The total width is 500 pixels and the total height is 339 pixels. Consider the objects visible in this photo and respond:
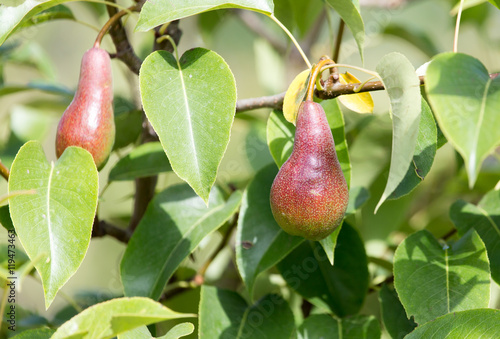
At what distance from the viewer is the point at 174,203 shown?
0.76 meters

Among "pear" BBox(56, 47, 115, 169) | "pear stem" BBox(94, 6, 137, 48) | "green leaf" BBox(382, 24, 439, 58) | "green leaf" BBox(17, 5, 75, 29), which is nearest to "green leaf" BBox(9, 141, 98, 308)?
"pear" BBox(56, 47, 115, 169)

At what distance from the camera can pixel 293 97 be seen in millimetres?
620

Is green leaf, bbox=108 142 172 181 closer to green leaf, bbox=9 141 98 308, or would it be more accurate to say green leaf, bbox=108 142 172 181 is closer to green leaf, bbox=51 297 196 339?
green leaf, bbox=9 141 98 308

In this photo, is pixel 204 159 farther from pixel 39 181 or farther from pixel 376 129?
pixel 376 129

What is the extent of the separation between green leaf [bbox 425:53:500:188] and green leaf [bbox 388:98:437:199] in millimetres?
115

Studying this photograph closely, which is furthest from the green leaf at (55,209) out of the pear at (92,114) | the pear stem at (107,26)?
the pear stem at (107,26)

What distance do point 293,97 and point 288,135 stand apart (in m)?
0.06

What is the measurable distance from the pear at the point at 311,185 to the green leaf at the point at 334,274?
202 millimetres

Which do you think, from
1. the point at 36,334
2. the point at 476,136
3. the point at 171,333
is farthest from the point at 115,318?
the point at 476,136

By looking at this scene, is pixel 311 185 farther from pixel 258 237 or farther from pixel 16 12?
pixel 16 12

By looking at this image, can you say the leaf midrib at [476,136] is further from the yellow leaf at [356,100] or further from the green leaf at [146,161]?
the green leaf at [146,161]

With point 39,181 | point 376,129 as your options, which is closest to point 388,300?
point 376,129

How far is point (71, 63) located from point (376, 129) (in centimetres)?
211

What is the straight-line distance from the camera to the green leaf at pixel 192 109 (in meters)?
0.54
